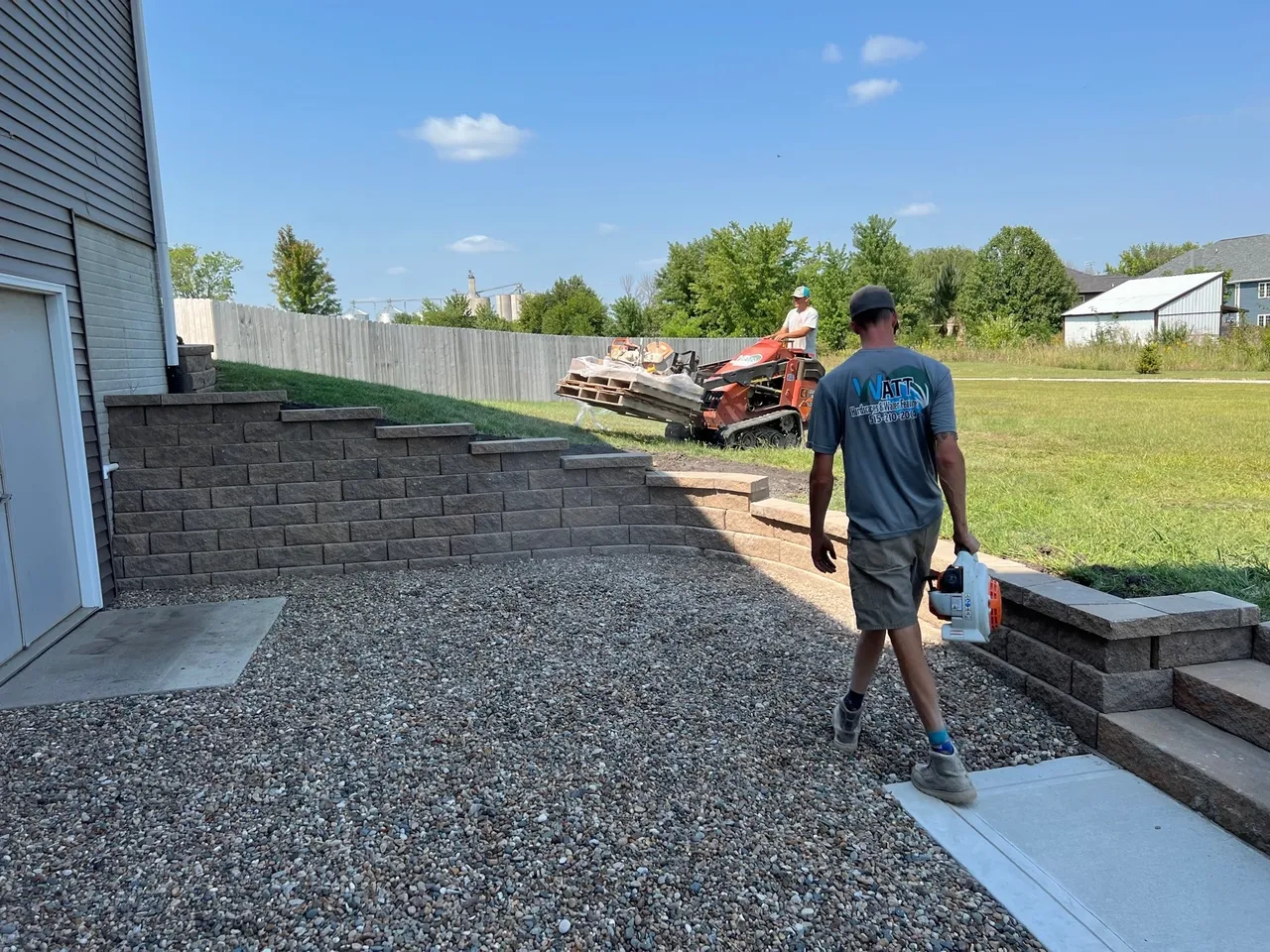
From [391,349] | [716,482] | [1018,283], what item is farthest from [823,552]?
[1018,283]

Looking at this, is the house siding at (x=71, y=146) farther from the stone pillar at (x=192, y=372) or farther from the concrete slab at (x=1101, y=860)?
the concrete slab at (x=1101, y=860)

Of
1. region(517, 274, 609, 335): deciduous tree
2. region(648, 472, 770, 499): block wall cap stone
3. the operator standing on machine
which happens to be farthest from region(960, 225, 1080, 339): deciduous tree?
region(648, 472, 770, 499): block wall cap stone

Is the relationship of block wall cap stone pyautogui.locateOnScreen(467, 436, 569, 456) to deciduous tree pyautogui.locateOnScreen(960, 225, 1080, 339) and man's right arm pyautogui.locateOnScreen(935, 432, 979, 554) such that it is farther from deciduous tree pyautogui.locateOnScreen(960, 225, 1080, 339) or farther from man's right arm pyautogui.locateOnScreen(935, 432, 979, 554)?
deciduous tree pyautogui.locateOnScreen(960, 225, 1080, 339)

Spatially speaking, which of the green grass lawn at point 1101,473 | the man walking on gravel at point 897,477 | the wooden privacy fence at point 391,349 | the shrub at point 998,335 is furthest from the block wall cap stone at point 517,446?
the shrub at point 998,335

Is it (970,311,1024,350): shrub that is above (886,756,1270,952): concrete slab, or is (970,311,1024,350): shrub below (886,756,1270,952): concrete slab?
above

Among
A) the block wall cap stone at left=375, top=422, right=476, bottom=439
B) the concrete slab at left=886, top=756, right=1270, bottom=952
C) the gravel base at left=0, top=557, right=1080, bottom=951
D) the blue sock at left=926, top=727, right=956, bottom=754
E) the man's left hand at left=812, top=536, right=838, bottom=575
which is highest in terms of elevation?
the block wall cap stone at left=375, top=422, right=476, bottom=439

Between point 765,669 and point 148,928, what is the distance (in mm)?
2855

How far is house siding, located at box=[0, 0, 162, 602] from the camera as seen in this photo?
5102 mm

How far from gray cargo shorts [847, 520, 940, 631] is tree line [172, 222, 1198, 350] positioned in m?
29.3

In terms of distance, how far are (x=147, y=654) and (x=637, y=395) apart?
578 centimetres

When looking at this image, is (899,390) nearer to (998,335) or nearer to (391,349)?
(391,349)

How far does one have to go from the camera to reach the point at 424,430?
649 centimetres

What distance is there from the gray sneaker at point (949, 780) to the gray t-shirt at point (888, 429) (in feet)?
2.74

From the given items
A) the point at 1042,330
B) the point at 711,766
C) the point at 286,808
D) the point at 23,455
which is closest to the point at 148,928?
the point at 286,808
